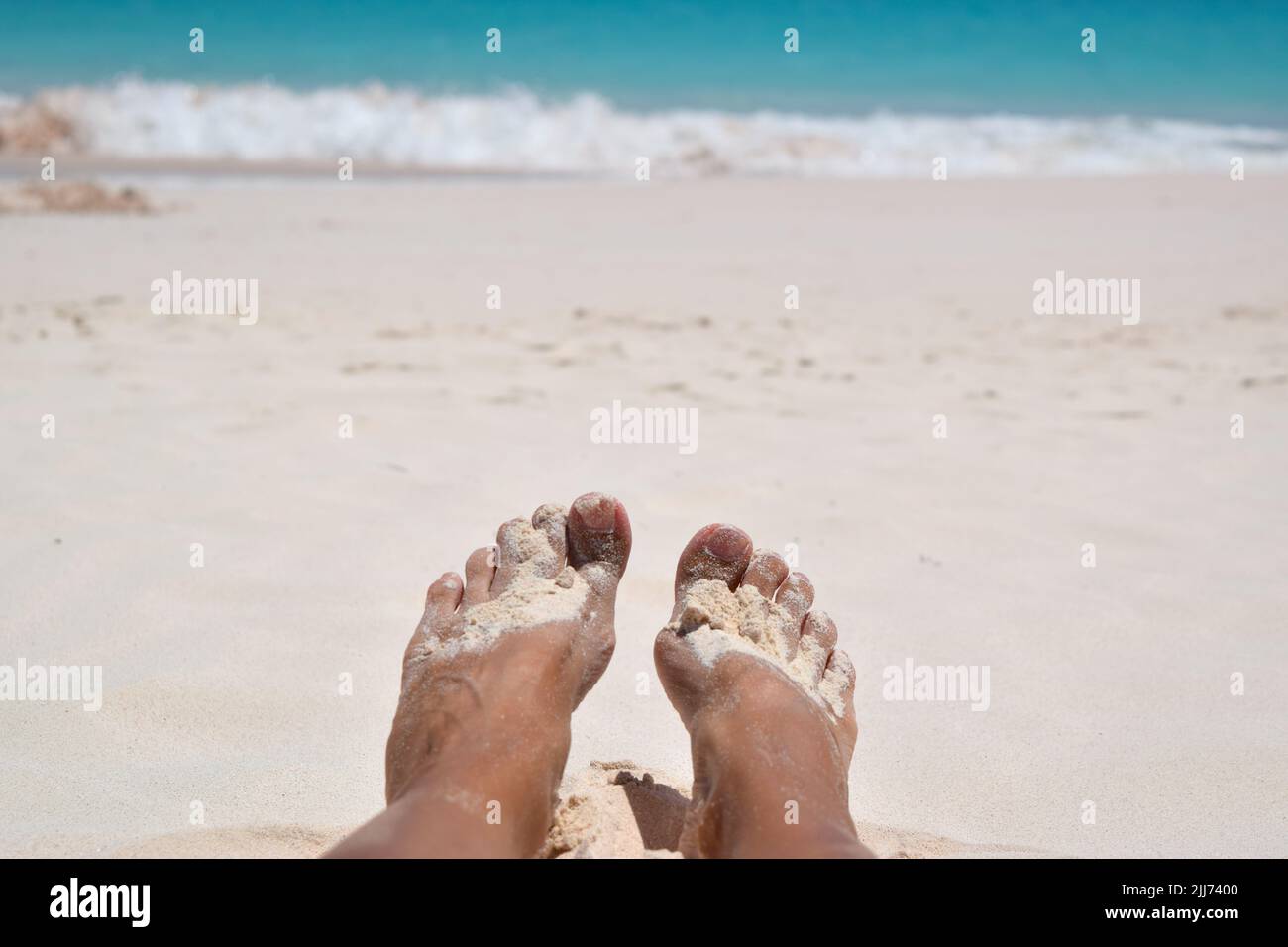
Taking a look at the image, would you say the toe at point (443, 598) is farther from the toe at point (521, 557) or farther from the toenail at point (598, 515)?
the toenail at point (598, 515)

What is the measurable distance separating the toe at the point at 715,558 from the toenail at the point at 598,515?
0.16 metres

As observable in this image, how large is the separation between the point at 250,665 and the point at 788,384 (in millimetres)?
2572

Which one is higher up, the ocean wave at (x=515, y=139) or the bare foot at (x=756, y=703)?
the ocean wave at (x=515, y=139)

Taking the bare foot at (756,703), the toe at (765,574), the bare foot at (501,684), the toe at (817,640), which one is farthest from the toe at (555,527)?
the toe at (817,640)

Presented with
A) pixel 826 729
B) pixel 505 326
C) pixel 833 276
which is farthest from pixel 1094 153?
pixel 826 729

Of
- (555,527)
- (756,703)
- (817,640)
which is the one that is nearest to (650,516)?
(555,527)

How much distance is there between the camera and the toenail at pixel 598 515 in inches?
77.9

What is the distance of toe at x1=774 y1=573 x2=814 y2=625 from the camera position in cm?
197

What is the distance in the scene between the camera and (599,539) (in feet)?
6.52

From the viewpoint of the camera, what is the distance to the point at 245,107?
54.8ft

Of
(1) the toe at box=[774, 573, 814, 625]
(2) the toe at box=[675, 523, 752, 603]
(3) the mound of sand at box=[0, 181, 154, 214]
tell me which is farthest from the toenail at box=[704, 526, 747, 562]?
(3) the mound of sand at box=[0, 181, 154, 214]
